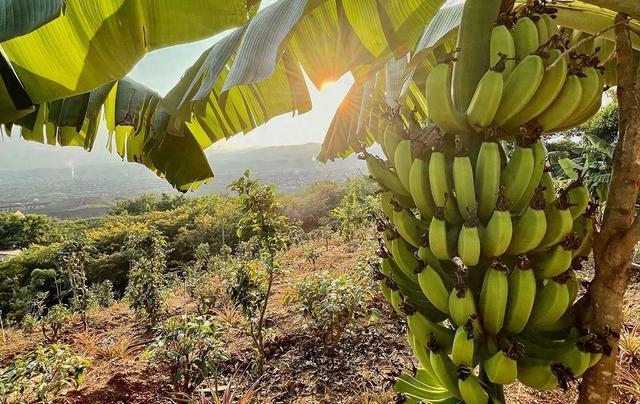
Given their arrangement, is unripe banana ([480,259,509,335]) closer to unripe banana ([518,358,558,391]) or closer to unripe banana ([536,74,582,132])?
unripe banana ([518,358,558,391])

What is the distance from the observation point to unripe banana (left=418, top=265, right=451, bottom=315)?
0.85 metres

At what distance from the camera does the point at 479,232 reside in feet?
2.64

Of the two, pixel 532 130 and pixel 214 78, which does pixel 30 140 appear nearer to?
pixel 214 78

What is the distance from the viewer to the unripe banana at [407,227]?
92 centimetres

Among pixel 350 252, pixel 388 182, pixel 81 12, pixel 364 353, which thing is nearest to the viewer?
pixel 388 182

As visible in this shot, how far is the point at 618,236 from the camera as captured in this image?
0.80 metres

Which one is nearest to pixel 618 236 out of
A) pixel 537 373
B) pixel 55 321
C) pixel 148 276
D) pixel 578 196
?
pixel 578 196

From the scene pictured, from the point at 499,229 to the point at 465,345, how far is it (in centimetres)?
25

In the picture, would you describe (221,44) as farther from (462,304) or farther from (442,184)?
(462,304)

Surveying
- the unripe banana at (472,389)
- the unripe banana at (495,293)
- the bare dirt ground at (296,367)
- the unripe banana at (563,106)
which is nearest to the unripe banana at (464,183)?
the unripe banana at (495,293)

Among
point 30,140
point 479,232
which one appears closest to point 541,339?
point 479,232

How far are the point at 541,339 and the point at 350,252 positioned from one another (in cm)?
705

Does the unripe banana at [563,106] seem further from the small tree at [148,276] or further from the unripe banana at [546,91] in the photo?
the small tree at [148,276]

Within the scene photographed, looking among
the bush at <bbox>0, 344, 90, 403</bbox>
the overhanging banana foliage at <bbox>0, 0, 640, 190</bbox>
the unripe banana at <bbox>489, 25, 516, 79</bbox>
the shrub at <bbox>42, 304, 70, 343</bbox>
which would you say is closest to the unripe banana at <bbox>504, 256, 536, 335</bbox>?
the unripe banana at <bbox>489, 25, 516, 79</bbox>
